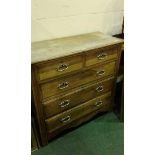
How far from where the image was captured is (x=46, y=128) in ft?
5.49

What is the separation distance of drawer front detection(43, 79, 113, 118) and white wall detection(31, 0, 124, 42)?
0.60 meters

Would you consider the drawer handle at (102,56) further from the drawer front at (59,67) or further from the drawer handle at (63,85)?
the drawer handle at (63,85)

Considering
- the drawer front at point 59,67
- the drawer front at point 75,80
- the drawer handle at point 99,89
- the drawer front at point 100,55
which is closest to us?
the drawer front at point 59,67

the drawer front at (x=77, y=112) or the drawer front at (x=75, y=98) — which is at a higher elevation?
the drawer front at (x=75, y=98)

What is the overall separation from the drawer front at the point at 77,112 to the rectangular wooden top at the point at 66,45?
22.7 inches

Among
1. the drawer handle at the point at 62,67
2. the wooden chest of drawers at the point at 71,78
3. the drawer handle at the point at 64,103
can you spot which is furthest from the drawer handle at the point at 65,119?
the drawer handle at the point at 62,67

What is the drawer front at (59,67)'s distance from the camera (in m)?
1.42

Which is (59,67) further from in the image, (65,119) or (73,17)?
(73,17)

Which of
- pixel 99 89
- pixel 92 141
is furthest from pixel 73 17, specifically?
pixel 92 141

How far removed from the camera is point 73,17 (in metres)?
1.92

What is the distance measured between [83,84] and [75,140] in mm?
561

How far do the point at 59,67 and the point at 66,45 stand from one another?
27 cm

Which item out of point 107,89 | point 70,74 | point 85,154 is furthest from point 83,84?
point 85,154
